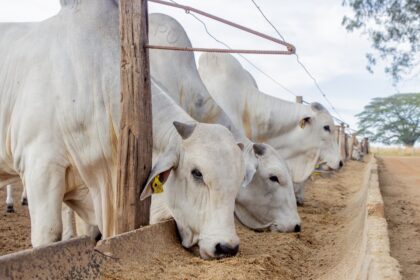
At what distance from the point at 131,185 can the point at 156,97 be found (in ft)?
2.43

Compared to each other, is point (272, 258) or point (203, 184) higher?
point (203, 184)

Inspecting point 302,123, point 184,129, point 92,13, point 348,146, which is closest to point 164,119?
point 184,129

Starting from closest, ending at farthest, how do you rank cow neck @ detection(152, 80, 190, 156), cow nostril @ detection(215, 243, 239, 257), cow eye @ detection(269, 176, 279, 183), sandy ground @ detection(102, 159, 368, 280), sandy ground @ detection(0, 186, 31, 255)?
sandy ground @ detection(102, 159, 368, 280) → cow nostril @ detection(215, 243, 239, 257) → cow neck @ detection(152, 80, 190, 156) → sandy ground @ detection(0, 186, 31, 255) → cow eye @ detection(269, 176, 279, 183)

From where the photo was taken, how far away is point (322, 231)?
531 cm

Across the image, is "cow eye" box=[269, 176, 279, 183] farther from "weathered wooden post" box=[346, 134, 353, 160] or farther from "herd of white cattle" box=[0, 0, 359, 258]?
"weathered wooden post" box=[346, 134, 353, 160]

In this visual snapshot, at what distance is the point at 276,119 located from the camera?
7566 millimetres

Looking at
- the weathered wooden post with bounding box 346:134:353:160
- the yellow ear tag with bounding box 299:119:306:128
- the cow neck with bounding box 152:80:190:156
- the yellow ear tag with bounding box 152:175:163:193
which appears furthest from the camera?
the weathered wooden post with bounding box 346:134:353:160

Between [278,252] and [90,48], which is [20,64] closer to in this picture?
[90,48]

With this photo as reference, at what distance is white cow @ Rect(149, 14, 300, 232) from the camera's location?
5.03 m

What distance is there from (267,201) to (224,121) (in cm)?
80

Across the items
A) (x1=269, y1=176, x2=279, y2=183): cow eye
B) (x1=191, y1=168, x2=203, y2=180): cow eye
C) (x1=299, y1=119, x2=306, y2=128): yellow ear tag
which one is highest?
(x1=299, y1=119, x2=306, y2=128): yellow ear tag

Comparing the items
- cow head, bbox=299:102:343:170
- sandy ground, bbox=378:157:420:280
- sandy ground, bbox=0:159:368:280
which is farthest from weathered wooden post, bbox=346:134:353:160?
sandy ground, bbox=0:159:368:280

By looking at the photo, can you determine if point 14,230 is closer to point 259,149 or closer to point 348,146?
point 259,149

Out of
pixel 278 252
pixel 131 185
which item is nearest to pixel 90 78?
pixel 131 185
